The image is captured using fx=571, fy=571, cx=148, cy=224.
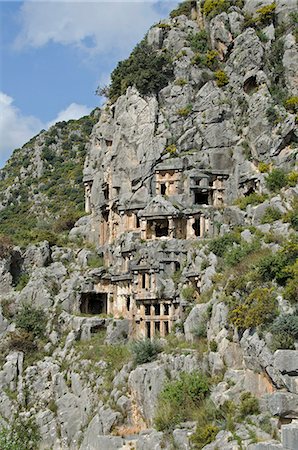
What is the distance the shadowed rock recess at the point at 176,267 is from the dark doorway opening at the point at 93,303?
20cm

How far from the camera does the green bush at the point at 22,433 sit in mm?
38188

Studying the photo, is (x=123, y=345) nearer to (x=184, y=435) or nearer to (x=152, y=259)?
(x=152, y=259)

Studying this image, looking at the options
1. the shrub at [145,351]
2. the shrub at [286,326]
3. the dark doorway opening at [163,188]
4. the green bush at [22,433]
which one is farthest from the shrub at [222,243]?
the green bush at [22,433]

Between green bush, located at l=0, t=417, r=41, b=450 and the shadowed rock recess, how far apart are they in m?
0.12

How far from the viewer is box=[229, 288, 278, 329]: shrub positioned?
1098 inches

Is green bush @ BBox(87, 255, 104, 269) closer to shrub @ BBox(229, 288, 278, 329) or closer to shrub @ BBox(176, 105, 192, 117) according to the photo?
shrub @ BBox(176, 105, 192, 117)

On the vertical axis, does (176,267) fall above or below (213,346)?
above

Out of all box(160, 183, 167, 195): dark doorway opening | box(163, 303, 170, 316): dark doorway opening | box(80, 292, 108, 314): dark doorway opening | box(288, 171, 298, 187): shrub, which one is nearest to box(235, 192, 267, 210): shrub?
box(288, 171, 298, 187): shrub

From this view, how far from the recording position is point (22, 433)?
40.7 metres

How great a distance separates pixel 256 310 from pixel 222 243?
41.2ft

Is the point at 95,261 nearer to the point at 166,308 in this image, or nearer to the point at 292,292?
the point at 166,308

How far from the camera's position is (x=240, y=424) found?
25.0 meters

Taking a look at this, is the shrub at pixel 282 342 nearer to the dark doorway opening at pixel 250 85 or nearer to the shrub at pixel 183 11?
the dark doorway opening at pixel 250 85

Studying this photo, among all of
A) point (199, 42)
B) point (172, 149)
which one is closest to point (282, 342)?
point (172, 149)
